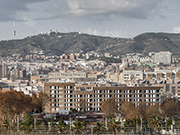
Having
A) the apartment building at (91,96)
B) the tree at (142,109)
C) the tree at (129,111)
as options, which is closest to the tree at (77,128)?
the tree at (129,111)

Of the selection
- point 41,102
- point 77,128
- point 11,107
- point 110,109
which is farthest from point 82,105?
point 77,128

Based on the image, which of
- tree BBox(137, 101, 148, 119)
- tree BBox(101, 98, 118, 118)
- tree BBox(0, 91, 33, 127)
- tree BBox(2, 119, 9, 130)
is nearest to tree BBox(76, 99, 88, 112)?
tree BBox(101, 98, 118, 118)

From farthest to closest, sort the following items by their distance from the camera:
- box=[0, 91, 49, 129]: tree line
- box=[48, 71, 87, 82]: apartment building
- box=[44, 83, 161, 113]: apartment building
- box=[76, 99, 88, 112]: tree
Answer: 1. box=[48, 71, 87, 82]: apartment building
2. box=[44, 83, 161, 113]: apartment building
3. box=[76, 99, 88, 112]: tree
4. box=[0, 91, 49, 129]: tree line

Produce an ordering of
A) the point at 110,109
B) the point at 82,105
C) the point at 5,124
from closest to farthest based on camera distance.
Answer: the point at 5,124, the point at 110,109, the point at 82,105

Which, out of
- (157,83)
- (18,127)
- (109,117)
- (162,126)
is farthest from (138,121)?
(157,83)

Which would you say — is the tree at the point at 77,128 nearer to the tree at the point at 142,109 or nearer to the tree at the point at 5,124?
the tree at the point at 5,124

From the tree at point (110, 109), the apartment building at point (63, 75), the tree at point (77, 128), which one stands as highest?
the apartment building at point (63, 75)

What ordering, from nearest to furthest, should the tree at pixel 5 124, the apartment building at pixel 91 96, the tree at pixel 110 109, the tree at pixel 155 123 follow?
1. the tree at pixel 5 124
2. the tree at pixel 155 123
3. the tree at pixel 110 109
4. the apartment building at pixel 91 96

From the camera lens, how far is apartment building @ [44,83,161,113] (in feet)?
245

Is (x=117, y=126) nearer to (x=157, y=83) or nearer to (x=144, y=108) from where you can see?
(x=144, y=108)

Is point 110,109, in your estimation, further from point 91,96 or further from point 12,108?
point 12,108

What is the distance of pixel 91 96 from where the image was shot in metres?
75.6

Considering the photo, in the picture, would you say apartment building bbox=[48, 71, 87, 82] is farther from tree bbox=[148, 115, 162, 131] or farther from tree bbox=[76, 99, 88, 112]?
tree bbox=[148, 115, 162, 131]

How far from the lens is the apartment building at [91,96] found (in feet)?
245
